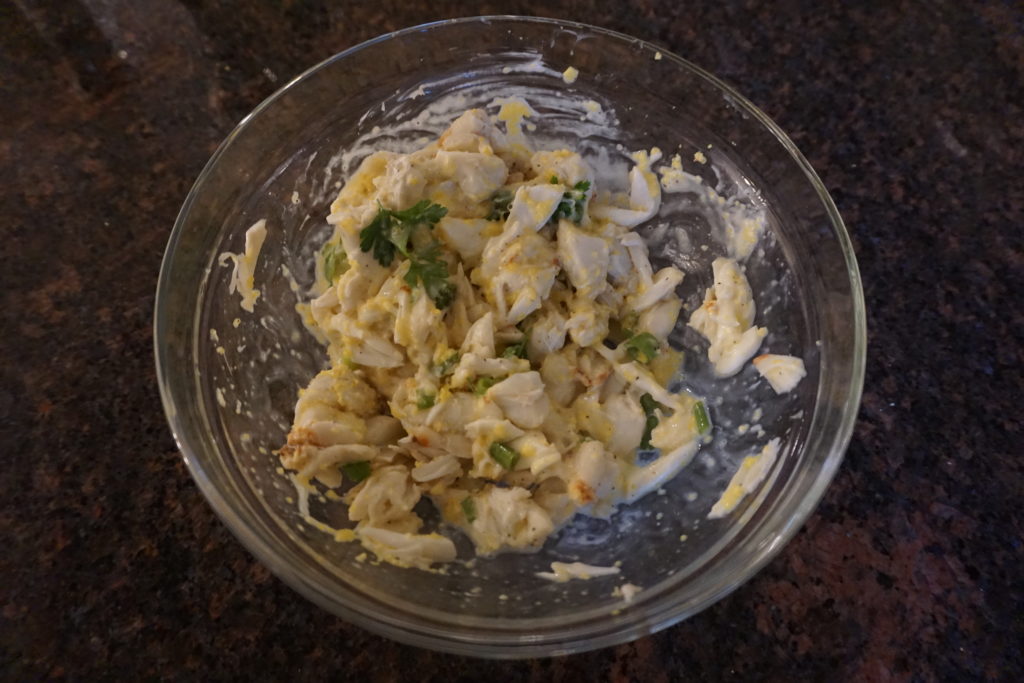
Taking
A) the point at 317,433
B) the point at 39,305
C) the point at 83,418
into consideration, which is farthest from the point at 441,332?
the point at 39,305

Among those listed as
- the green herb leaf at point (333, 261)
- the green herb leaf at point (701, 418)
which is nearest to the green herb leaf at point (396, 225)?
the green herb leaf at point (333, 261)

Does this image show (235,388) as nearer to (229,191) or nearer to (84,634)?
(229,191)

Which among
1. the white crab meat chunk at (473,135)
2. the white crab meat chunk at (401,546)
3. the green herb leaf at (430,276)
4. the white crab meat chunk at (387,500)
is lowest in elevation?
the white crab meat chunk at (401,546)

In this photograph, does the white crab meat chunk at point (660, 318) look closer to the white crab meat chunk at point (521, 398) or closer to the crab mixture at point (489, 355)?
the crab mixture at point (489, 355)

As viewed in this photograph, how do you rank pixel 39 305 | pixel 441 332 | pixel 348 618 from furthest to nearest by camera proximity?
pixel 39 305
pixel 441 332
pixel 348 618

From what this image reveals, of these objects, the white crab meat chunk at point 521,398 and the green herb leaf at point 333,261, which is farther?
the green herb leaf at point 333,261

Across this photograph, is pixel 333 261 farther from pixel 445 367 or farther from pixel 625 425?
pixel 625 425

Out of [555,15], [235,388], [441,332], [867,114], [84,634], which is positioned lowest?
[84,634]

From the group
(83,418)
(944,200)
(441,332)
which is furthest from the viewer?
(944,200)
